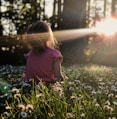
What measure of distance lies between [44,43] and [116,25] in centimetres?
3860

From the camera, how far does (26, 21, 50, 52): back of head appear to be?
6.75m

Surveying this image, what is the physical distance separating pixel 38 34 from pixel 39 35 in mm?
30

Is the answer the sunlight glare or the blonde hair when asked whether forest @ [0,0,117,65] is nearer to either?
the sunlight glare

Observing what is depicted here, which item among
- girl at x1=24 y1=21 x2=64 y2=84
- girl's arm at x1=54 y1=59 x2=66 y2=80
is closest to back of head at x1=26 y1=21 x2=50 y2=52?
girl at x1=24 y1=21 x2=64 y2=84

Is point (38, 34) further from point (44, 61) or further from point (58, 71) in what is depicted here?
point (58, 71)

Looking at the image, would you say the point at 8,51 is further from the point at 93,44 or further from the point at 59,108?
the point at 59,108

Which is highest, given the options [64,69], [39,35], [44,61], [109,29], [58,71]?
[39,35]

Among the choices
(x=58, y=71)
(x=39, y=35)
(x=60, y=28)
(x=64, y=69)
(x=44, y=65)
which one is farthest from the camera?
(x=60, y=28)

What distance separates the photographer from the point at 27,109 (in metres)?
4.65

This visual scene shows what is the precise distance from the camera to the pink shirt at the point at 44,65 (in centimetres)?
727

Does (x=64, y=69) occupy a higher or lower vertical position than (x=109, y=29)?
higher

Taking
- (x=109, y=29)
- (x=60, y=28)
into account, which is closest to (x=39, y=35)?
(x=60, y=28)

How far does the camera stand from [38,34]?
6.96 m

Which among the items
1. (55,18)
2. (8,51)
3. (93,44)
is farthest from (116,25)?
(8,51)
